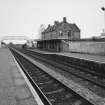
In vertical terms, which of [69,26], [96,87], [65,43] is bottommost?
[96,87]

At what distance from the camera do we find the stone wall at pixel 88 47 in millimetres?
26353

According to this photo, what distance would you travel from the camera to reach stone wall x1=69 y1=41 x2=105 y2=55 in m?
26.4

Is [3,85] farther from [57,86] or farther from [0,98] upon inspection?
[57,86]

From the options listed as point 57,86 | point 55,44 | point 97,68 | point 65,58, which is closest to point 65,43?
point 55,44

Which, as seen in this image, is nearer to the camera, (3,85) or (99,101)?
(99,101)

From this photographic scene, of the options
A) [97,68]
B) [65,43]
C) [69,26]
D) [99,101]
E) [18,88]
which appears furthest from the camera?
[69,26]

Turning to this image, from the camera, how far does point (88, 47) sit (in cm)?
3002

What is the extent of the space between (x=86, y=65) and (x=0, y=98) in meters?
12.1

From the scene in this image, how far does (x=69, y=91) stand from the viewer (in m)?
8.77

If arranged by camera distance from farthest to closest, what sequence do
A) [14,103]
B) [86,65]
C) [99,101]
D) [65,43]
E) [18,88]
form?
1. [65,43]
2. [86,65]
3. [18,88]
4. [99,101]
5. [14,103]

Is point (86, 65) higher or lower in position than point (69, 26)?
lower

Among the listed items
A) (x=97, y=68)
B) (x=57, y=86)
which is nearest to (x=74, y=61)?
(x=97, y=68)

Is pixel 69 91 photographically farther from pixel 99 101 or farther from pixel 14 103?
pixel 14 103

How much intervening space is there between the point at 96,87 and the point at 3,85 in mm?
5431
